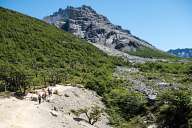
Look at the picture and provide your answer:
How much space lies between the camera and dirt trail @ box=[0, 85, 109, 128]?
60344mm

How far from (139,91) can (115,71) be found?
40.1m

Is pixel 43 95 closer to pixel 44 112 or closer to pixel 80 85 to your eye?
pixel 44 112

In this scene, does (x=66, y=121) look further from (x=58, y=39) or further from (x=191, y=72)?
(x=58, y=39)

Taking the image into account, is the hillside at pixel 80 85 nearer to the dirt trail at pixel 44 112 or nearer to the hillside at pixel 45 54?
the hillside at pixel 45 54

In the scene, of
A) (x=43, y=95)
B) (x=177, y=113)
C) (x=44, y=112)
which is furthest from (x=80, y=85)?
(x=177, y=113)

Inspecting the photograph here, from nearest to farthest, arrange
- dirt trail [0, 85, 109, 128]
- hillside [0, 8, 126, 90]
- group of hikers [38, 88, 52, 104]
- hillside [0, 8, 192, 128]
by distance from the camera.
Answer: dirt trail [0, 85, 109, 128] → hillside [0, 8, 192, 128] → group of hikers [38, 88, 52, 104] → hillside [0, 8, 126, 90]

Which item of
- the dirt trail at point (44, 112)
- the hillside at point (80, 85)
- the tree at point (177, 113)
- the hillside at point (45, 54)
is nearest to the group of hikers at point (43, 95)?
the dirt trail at point (44, 112)

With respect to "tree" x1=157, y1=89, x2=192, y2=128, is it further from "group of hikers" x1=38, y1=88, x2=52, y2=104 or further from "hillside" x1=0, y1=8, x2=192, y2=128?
"group of hikers" x1=38, y1=88, x2=52, y2=104

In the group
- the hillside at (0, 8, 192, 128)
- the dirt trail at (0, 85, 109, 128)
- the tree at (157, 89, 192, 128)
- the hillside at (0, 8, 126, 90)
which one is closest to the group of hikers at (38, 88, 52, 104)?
the dirt trail at (0, 85, 109, 128)

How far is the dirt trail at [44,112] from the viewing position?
198 ft

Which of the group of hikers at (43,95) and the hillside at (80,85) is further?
the group of hikers at (43,95)

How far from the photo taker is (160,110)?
7612 cm

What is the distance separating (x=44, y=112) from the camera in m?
66.4

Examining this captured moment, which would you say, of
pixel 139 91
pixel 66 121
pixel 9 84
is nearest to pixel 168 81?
pixel 139 91
